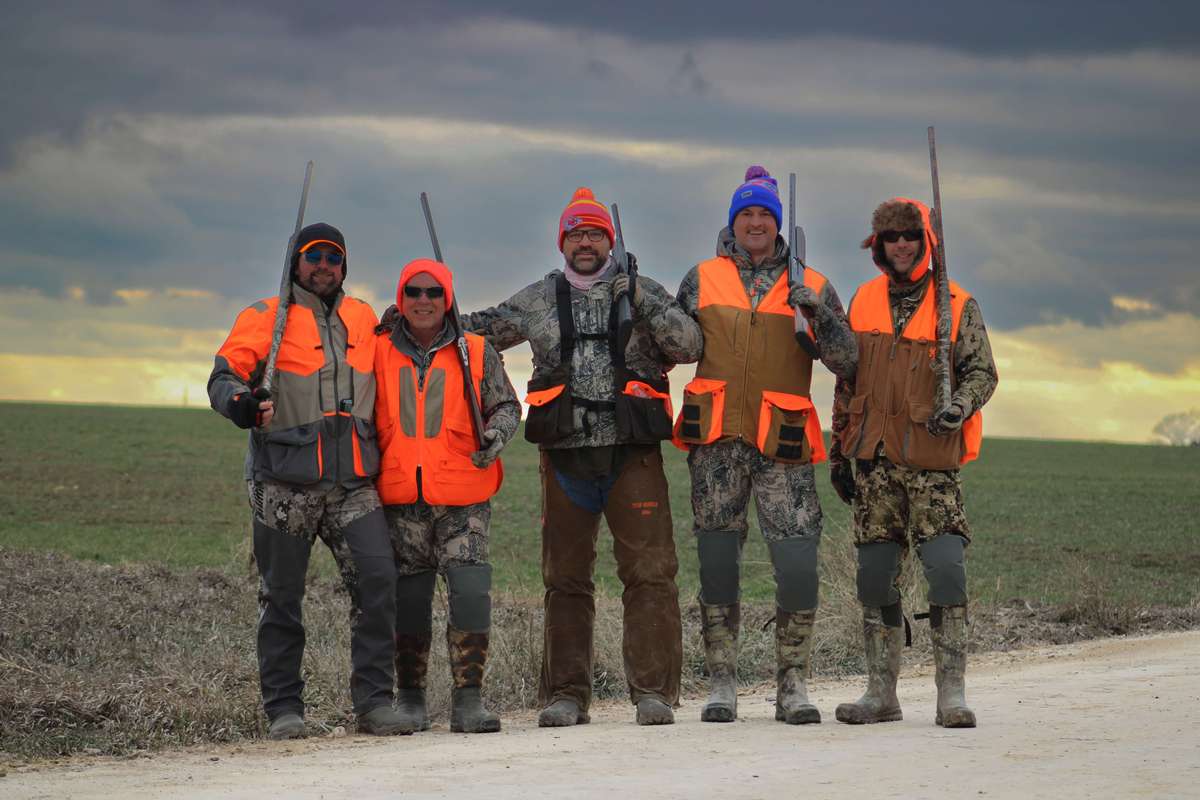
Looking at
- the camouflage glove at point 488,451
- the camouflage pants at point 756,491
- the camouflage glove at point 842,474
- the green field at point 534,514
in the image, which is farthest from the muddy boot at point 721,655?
the green field at point 534,514

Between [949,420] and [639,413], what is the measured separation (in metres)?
1.46

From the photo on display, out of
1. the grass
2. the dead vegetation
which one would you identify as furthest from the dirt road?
the grass

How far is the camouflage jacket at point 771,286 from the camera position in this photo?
7.68 m

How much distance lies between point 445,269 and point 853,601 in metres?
5.20

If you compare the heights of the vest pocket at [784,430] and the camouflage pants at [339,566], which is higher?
the vest pocket at [784,430]

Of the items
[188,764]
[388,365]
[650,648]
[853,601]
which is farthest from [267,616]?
[853,601]

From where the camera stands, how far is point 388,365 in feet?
26.5

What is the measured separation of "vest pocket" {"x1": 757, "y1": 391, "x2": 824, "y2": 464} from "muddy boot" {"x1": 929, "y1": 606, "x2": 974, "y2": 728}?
3.33 feet

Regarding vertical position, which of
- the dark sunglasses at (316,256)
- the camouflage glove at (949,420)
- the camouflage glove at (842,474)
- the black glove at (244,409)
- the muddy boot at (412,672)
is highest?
the dark sunglasses at (316,256)

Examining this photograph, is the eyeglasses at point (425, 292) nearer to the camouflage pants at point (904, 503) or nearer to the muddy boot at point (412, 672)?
the muddy boot at point (412, 672)

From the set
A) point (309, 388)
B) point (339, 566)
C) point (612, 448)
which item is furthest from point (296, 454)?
point (612, 448)

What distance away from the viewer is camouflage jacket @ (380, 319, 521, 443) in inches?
317

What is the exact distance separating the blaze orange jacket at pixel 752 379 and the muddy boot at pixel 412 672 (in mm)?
1697

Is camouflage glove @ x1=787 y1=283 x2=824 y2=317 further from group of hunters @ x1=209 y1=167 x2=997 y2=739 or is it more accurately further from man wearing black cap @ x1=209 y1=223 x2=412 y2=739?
man wearing black cap @ x1=209 y1=223 x2=412 y2=739
